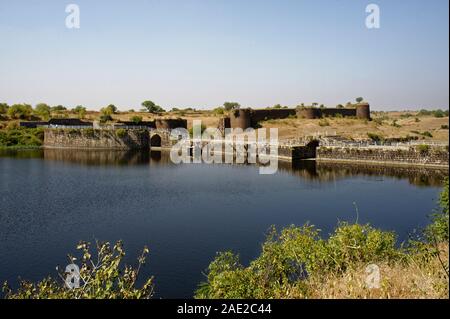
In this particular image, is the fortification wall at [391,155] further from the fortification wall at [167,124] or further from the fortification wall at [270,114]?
the fortification wall at [167,124]

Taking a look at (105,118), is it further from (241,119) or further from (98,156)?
(241,119)

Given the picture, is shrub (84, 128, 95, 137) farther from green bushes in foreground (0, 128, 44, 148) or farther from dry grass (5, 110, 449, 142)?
dry grass (5, 110, 449, 142)

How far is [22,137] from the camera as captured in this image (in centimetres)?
7462

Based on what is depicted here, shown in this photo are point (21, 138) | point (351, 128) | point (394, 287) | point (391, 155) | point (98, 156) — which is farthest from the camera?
point (21, 138)

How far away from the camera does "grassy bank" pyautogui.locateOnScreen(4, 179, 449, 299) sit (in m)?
9.49

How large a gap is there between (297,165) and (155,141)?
30.7 m

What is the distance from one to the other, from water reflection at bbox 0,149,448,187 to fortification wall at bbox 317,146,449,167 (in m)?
1.34

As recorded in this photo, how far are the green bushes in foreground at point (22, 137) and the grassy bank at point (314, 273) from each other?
66.4 meters

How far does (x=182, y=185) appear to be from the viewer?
36.8 meters

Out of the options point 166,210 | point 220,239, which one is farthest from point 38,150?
point 220,239

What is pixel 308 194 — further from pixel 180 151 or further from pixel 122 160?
pixel 180 151

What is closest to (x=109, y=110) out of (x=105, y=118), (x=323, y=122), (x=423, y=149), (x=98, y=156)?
(x=105, y=118)

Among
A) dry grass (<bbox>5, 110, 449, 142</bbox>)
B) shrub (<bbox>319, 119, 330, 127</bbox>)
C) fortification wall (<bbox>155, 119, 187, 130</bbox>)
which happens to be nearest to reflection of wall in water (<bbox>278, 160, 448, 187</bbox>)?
dry grass (<bbox>5, 110, 449, 142</bbox>)

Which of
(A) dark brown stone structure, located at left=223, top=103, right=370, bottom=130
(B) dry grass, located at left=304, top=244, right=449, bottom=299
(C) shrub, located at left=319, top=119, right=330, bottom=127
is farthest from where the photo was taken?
(A) dark brown stone structure, located at left=223, top=103, right=370, bottom=130
